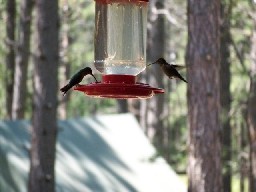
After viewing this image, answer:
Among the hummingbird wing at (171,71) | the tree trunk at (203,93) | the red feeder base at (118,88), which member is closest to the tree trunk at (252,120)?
the tree trunk at (203,93)

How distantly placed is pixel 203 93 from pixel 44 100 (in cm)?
230

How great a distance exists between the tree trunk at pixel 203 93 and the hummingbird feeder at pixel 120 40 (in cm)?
422

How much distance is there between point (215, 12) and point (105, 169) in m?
5.07

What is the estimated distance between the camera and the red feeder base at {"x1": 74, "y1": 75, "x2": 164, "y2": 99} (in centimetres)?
418

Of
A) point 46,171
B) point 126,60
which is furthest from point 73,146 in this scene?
point 126,60

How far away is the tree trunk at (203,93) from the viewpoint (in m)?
8.91

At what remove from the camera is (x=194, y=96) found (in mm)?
9016

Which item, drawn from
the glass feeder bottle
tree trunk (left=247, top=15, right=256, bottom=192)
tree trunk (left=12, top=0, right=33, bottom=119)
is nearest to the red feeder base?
the glass feeder bottle

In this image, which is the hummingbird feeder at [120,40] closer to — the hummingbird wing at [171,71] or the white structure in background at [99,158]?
the hummingbird wing at [171,71]

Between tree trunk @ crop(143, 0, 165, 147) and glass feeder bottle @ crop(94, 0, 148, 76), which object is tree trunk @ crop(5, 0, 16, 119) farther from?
glass feeder bottle @ crop(94, 0, 148, 76)

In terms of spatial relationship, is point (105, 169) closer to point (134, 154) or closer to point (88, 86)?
point (134, 154)

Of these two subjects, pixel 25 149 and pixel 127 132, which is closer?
pixel 25 149

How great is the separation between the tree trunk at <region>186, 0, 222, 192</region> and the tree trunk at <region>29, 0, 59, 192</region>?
6.76 ft

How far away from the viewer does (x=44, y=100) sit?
10.1 meters
